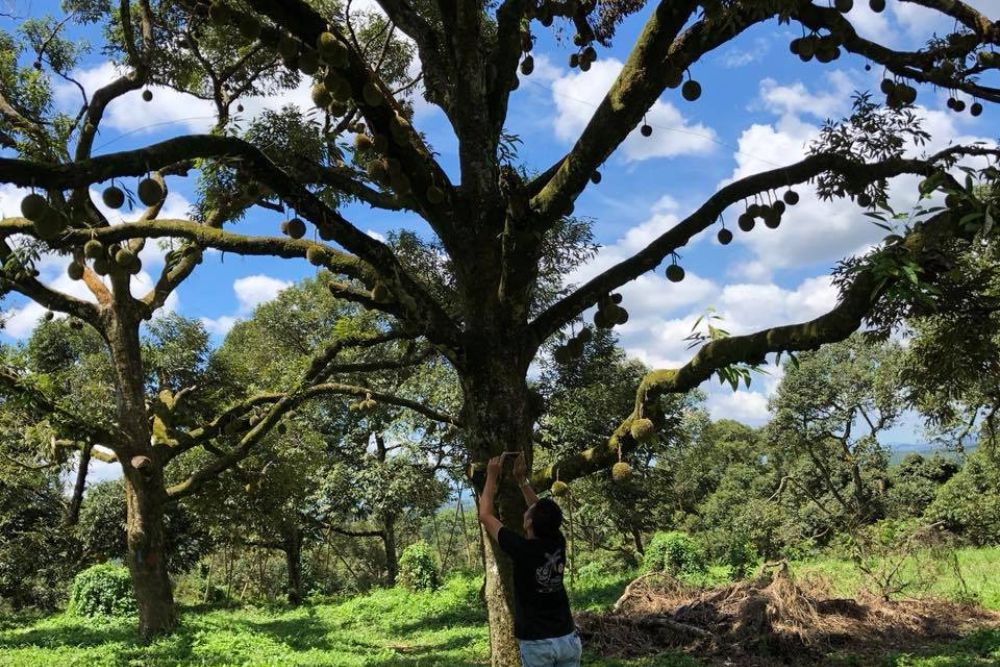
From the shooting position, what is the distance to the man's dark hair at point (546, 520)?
405 centimetres

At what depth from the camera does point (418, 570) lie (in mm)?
18891

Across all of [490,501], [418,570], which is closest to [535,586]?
[490,501]

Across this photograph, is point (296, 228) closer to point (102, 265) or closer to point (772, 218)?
point (102, 265)

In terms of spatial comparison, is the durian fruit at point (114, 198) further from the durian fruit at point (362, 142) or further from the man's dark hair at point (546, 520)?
the man's dark hair at point (546, 520)

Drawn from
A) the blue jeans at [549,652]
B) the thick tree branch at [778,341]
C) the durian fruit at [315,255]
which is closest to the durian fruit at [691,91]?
the thick tree branch at [778,341]

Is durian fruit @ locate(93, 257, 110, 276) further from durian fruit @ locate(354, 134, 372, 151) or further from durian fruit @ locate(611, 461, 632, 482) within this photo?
durian fruit @ locate(611, 461, 632, 482)

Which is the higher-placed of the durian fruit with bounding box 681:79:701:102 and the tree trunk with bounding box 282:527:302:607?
the durian fruit with bounding box 681:79:701:102

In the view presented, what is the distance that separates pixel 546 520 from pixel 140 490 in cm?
861

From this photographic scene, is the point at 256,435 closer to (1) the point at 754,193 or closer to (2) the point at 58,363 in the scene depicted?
(1) the point at 754,193

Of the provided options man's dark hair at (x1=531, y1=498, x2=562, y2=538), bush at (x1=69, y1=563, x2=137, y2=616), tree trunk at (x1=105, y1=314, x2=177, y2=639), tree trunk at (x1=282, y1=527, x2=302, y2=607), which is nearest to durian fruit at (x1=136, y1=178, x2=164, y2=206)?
man's dark hair at (x1=531, y1=498, x2=562, y2=538)

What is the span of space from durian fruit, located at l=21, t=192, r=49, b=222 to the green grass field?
6731mm

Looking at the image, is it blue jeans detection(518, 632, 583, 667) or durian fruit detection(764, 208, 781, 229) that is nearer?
blue jeans detection(518, 632, 583, 667)

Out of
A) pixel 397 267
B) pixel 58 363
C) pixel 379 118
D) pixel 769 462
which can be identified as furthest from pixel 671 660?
pixel 769 462

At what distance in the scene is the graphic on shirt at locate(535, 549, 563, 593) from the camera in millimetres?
3930
